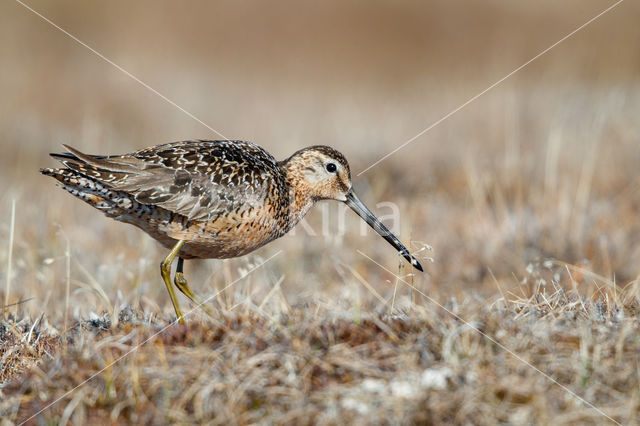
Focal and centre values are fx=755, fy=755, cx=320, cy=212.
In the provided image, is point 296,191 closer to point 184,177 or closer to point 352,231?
point 184,177

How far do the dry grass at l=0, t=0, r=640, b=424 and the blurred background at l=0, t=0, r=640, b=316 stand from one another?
5 centimetres

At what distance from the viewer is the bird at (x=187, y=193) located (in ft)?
14.0

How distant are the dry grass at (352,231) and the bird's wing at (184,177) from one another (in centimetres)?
42

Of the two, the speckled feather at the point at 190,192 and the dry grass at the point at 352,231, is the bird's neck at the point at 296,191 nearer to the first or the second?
the speckled feather at the point at 190,192

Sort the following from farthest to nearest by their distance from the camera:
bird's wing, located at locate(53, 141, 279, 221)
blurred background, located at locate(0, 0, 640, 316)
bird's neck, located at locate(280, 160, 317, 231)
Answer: blurred background, located at locate(0, 0, 640, 316), bird's neck, located at locate(280, 160, 317, 231), bird's wing, located at locate(53, 141, 279, 221)

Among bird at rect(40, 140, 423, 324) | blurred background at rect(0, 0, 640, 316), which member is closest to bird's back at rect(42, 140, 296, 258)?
bird at rect(40, 140, 423, 324)

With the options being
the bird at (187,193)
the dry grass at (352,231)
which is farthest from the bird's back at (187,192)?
the dry grass at (352,231)

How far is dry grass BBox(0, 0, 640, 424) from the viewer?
2771 millimetres

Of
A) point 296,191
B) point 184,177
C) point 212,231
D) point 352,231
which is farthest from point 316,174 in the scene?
point 352,231

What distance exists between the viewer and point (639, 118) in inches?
375

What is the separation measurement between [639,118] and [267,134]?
Result: 199 inches

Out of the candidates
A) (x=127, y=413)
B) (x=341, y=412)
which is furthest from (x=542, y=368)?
(x=127, y=413)

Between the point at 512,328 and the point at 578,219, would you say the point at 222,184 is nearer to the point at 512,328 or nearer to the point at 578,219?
the point at 512,328

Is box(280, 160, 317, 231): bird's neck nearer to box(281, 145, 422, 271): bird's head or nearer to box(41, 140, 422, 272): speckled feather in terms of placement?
box(281, 145, 422, 271): bird's head
